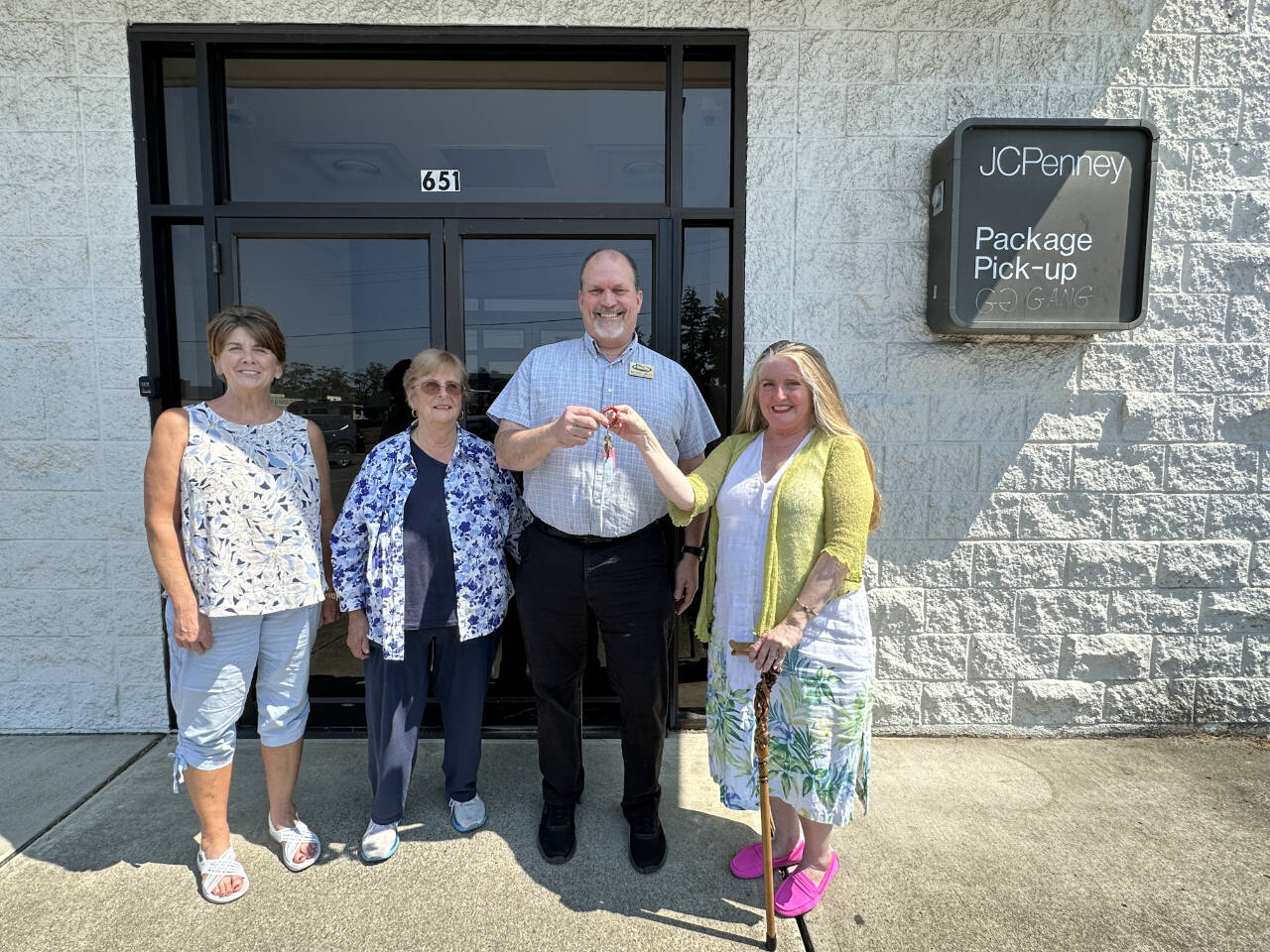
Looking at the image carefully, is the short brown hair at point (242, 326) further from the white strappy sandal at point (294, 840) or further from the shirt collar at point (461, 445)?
the white strappy sandal at point (294, 840)

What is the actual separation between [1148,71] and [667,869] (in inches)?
149

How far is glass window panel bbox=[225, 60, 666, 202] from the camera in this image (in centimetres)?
330

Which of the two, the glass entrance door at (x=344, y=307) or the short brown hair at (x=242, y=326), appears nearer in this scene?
the short brown hair at (x=242, y=326)

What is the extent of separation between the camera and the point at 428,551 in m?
2.50

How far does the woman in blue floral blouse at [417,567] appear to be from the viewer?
2.46 metres

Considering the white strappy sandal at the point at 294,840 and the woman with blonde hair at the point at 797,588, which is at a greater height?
the woman with blonde hair at the point at 797,588

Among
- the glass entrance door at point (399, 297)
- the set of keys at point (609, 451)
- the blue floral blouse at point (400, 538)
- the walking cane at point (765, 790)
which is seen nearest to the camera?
the walking cane at point (765, 790)

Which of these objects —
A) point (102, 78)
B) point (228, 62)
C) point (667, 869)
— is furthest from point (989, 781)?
point (102, 78)

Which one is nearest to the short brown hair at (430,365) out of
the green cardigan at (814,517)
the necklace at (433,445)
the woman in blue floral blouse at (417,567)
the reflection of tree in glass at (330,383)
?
the woman in blue floral blouse at (417,567)

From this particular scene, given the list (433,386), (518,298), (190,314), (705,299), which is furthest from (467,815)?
(190,314)

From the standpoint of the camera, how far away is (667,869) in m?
2.49

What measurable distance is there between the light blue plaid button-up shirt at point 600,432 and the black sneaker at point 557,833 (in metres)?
1.02

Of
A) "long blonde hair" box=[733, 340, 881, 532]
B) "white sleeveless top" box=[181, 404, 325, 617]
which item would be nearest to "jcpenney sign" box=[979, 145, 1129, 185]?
"long blonde hair" box=[733, 340, 881, 532]

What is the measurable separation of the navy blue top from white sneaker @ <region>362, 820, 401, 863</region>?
2.36ft
